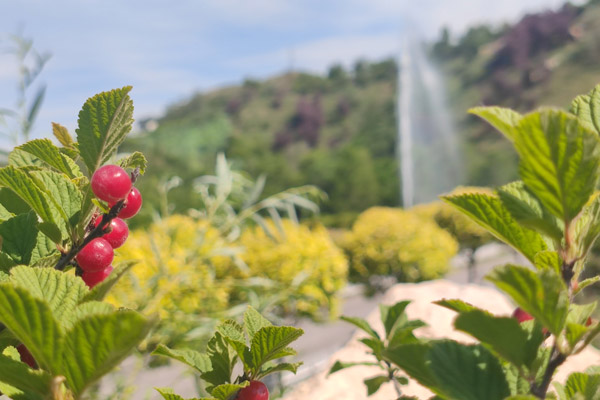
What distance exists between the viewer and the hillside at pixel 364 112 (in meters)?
23.2

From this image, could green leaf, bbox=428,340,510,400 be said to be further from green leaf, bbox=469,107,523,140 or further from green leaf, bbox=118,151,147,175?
green leaf, bbox=118,151,147,175

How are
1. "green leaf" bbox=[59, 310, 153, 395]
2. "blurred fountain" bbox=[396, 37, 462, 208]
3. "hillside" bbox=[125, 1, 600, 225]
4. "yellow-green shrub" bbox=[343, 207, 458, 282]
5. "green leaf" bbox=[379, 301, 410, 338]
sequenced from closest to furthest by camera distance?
1. "green leaf" bbox=[59, 310, 153, 395]
2. "green leaf" bbox=[379, 301, 410, 338]
3. "yellow-green shrub" bbox=[343, 207, 458, 282]
4. "blurred fountain" bbox=[396, 37, 462, 208]
5. "hillside" bbox=[125, 1, 600, 225]

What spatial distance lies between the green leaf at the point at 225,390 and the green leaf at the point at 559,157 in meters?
0.29

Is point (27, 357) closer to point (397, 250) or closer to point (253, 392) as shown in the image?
point (253, 392)

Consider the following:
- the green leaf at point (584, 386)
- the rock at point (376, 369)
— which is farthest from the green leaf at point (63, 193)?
the rock at point (376, 369)

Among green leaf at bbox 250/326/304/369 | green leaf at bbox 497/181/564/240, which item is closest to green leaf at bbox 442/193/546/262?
green leaf at bbox 497/181/564/240

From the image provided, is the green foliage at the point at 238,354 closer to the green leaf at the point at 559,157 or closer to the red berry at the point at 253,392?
the red berry at the point at 253,392

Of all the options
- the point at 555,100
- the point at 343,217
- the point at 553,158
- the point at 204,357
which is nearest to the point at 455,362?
the point at 553,158

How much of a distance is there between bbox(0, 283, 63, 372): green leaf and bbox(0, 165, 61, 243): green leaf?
0.12 metres

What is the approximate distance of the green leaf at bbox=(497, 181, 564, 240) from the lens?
0.37 meters

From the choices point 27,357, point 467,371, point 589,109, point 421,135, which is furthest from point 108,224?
point 421,135

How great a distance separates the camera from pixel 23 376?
1.17 feet

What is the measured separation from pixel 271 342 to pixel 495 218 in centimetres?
22

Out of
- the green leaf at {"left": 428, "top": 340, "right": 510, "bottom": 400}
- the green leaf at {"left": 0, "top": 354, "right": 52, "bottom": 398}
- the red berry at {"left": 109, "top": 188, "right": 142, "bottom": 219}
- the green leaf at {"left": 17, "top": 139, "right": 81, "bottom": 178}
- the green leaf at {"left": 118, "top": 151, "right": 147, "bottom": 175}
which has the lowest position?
the green leaf at {"left": 428, "top": 340, "right": 510, "bottom": 400}
